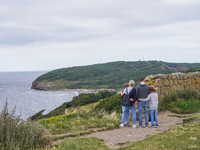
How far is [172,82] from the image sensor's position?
12.8 meters

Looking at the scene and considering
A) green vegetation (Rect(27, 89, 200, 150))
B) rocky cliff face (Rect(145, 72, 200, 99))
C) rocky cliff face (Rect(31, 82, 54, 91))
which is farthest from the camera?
rocky cliff face (Rect(31, 82, 54, 91))

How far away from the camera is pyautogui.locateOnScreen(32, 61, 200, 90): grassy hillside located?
124 meters

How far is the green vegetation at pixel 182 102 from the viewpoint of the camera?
36.7 ft

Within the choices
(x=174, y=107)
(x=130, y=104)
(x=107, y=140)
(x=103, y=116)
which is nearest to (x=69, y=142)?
(x=107, y=140)

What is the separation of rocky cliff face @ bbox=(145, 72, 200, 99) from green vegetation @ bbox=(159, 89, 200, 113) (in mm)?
456

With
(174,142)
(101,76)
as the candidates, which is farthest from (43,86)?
(174,142)

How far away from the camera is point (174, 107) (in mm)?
11312

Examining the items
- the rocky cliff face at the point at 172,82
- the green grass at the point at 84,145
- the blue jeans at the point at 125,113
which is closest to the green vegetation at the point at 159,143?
the green grass at the point at 84,145

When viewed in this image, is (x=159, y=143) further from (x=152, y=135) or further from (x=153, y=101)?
(x=153, y=101)

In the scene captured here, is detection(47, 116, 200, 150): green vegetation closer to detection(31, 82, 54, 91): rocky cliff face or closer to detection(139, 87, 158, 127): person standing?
detection(139, 87, 158, 127): person standing

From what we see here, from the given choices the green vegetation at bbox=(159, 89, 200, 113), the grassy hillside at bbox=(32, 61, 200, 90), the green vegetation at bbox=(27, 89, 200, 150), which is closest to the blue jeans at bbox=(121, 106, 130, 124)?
the green vegetation at bbox=(27, 89, 200, 150)

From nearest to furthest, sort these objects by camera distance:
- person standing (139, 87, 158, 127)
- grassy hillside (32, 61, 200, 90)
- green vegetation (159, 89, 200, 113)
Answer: person standing (139, 87, 158, 127)
green vegetation (159, 89, 200, 113)
grassy hillside (32, 61, 200, 90)

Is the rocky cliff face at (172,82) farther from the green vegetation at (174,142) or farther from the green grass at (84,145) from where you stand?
the green grass at (84,145)

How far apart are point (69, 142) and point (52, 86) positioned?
123615mm
